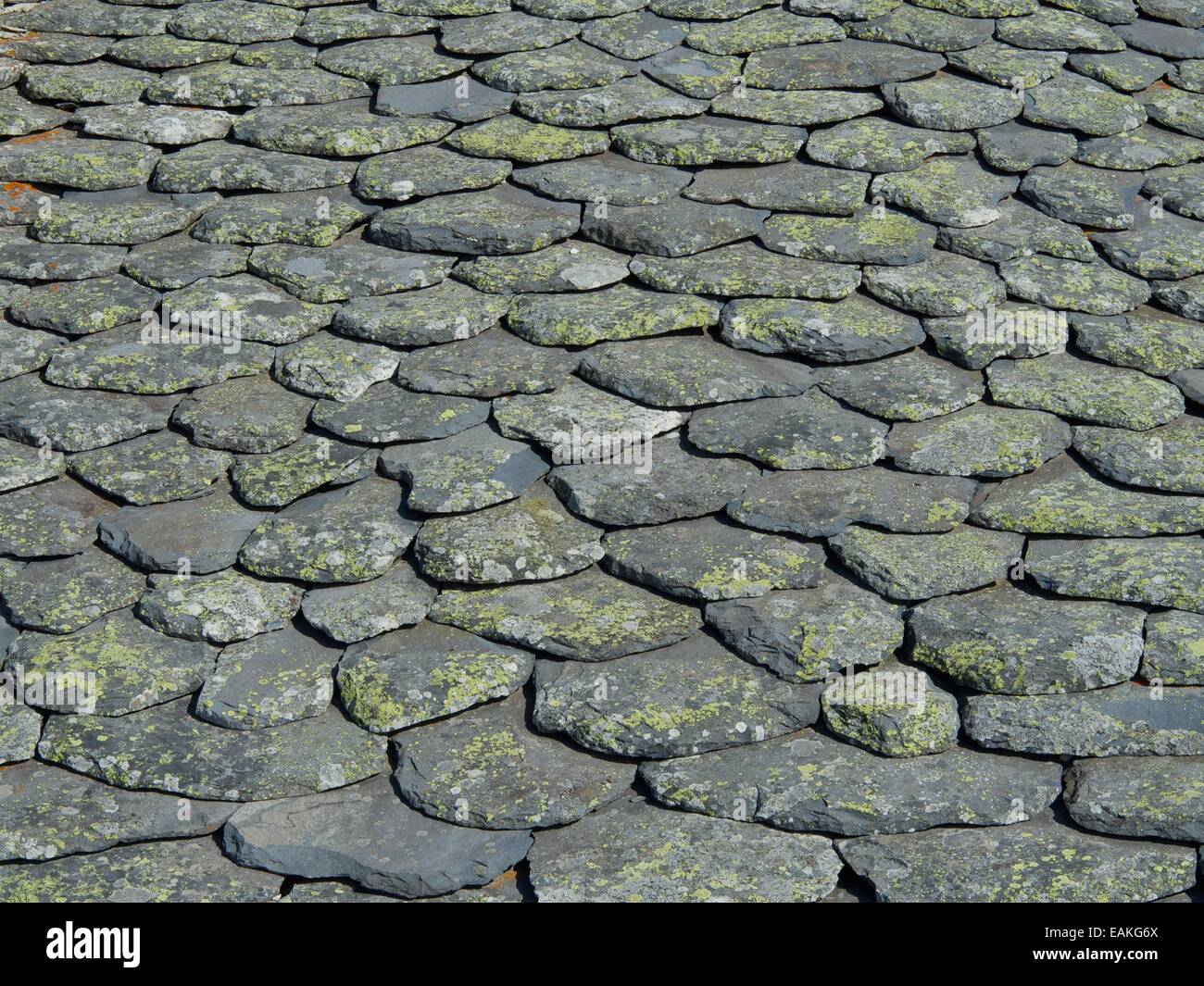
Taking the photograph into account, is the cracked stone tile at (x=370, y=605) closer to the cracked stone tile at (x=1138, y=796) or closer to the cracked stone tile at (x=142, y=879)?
the cracked stone tile at (x=142, y=879)

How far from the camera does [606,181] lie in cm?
371

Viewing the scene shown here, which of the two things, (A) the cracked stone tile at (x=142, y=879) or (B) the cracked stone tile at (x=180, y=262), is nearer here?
(A) the cracked stone tile at (x=142, y=879)

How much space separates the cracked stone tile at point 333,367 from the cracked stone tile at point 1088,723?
5.42 feet

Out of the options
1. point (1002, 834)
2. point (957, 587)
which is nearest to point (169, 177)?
point (957, 587)

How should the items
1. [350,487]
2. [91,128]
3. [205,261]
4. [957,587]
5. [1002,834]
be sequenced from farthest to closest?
[91,128], [205,261], [350,487], [957,587], [1002,834]

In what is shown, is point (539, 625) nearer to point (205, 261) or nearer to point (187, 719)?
point (187, 719)

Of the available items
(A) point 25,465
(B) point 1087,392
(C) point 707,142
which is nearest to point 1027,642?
(B) point 1087,392

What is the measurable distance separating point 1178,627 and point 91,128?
337cm

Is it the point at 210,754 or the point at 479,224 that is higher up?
the point at 479,224

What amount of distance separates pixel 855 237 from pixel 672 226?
0.51 metres

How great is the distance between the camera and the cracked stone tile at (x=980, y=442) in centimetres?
308

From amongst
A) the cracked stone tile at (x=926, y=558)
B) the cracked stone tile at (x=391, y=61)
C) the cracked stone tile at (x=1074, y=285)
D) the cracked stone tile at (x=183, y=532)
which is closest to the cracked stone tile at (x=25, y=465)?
the cracked stone tile at (x=183, y=532)

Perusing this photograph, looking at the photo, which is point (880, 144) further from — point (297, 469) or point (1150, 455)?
point (297, 469)

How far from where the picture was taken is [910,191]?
367 cm
